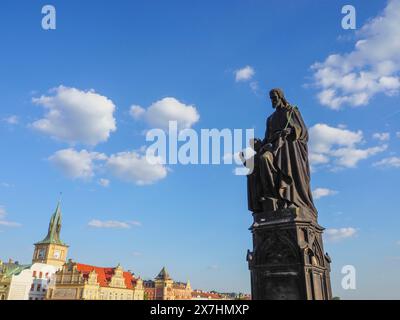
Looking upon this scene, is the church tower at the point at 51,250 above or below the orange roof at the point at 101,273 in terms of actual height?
above

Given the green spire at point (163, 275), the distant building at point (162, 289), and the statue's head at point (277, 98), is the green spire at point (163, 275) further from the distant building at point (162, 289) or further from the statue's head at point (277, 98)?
the statue's head at point (277, 98)

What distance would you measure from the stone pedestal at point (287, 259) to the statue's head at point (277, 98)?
3278 millimetres

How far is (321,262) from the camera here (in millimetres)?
8125

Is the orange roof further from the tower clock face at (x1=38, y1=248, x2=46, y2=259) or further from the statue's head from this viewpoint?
the statue's head

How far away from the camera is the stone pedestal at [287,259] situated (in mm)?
7422

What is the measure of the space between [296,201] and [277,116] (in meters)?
2.65

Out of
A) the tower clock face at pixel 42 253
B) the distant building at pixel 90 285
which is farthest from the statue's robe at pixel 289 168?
the tower clock face at pixel 42 253

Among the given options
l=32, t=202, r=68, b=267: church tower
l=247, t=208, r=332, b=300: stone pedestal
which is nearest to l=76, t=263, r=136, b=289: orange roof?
l=32, t=202, r=68, b=267: church tower

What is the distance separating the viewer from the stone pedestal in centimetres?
742

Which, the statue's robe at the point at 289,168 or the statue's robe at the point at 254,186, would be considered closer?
the statue's robe at the point at 289,168

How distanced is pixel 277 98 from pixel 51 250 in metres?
112

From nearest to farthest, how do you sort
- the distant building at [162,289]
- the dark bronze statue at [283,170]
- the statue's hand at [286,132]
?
the dark bronze statue at [283,170] → the statue's hand at [286,132] → the distant building at [162,289]
